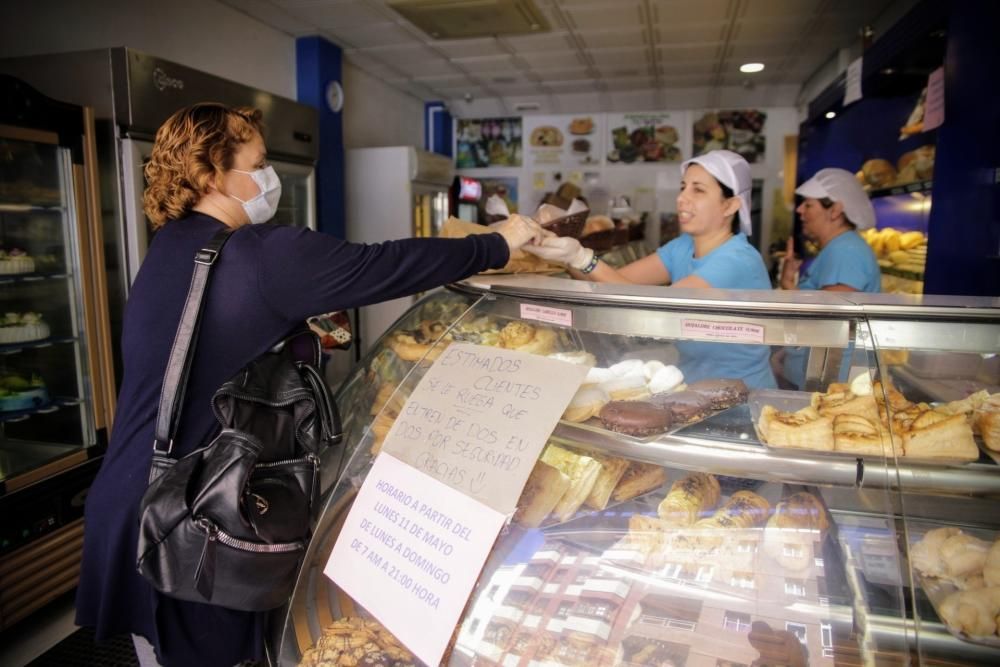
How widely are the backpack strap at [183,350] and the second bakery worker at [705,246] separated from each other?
2.75 feet

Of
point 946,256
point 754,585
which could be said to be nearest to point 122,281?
point 754,585

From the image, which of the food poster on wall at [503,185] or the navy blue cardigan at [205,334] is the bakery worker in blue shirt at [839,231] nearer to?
the navy blue cardigan at [205,334]

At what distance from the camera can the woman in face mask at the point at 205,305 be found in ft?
4.57

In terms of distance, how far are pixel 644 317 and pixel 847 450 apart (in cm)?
45

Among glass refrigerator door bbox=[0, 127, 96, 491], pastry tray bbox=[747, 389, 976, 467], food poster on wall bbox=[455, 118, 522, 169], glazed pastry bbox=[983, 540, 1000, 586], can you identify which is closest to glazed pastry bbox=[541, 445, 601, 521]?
pastry tray bbox=[747, 389, 976, 467]

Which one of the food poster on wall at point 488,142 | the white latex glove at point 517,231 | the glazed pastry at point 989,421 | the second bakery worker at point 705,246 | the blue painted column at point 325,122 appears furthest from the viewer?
the food poster on wall at point 488,142

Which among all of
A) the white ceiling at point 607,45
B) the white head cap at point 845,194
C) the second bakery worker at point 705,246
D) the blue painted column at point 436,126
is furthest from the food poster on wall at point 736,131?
the second bakery worker at point 705,246

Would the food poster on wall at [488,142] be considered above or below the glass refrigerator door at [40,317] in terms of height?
above

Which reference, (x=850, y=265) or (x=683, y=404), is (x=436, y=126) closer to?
(x=850, y=265)

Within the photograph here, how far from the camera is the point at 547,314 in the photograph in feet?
4.98

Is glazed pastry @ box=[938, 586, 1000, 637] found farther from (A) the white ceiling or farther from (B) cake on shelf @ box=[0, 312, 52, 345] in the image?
(A) the white ceiling

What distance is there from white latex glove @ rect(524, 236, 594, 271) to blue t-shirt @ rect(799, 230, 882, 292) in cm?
215

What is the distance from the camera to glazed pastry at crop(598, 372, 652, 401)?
1.46 m

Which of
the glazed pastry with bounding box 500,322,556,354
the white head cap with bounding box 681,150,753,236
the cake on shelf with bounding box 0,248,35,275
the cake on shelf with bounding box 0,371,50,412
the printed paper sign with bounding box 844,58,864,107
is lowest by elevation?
the cake on shelf with bounding box 0,371,50,412
